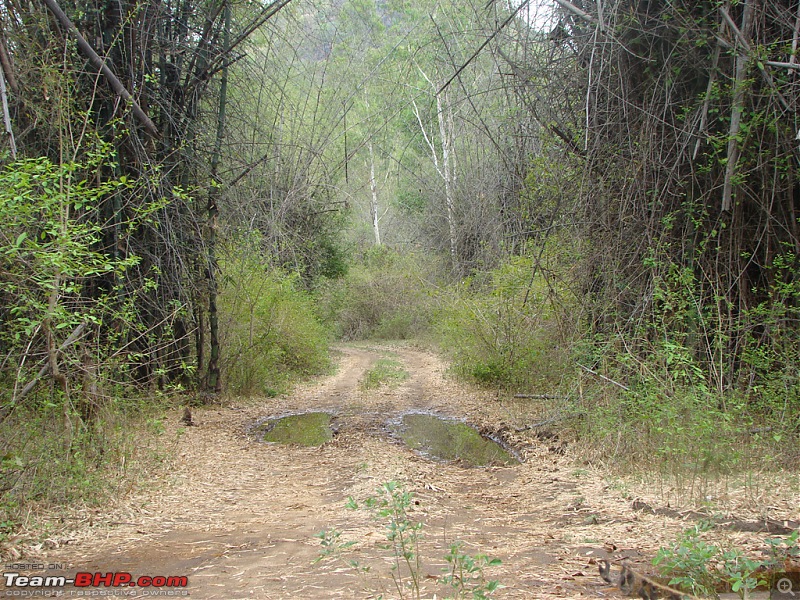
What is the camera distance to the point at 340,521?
4.75m

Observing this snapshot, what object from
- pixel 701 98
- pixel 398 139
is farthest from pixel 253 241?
pixel 398 139

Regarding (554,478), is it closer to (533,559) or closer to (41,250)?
(533,559)

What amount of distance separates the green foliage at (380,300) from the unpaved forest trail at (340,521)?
56.9 ft

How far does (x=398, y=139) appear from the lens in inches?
1176

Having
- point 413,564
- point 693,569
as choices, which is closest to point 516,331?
point 413,564

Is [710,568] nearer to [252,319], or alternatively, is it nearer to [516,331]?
[516,331]

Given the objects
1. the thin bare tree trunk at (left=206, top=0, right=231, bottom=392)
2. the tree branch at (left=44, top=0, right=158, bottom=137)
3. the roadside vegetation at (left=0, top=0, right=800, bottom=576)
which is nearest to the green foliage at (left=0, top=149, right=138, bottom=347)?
the roadside vegetation at (left=0, top=0, right=800, bottom=576)

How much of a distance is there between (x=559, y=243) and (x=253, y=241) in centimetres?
541

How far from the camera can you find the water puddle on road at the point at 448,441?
7.40 metres

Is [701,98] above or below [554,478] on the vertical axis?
above

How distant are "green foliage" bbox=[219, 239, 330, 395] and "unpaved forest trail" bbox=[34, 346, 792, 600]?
2.68 m

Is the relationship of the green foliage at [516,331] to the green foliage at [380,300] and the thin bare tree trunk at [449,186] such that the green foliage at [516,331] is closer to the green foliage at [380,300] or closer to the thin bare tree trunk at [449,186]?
the thin bare tree trunk at [449,186]

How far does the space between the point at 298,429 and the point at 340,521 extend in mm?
4553

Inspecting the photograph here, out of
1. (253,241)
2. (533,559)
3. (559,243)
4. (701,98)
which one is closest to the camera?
(533,559)
